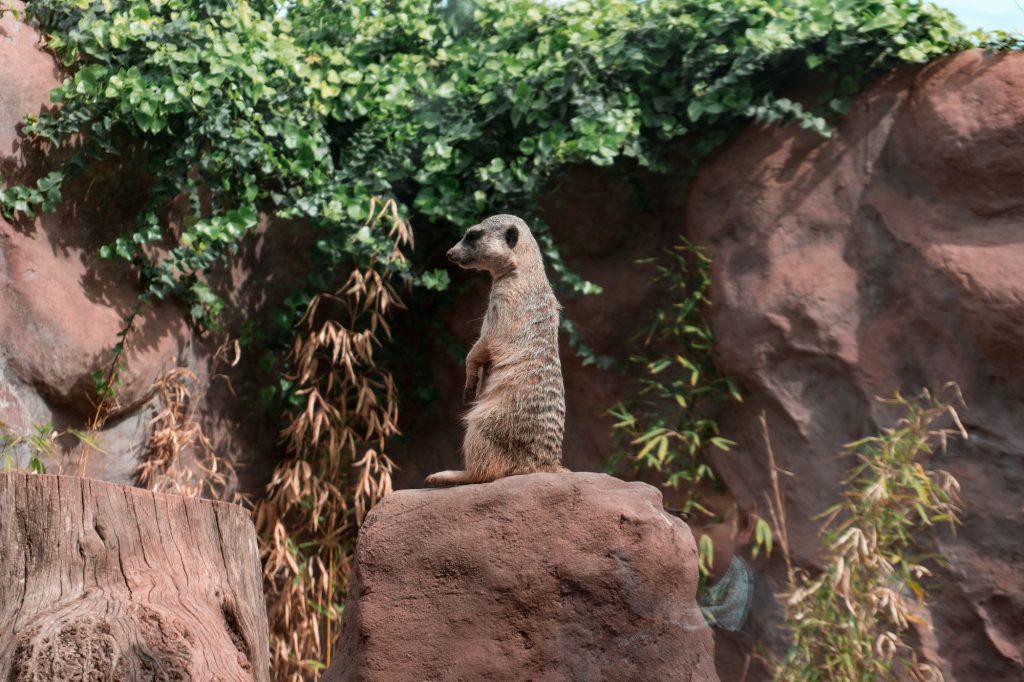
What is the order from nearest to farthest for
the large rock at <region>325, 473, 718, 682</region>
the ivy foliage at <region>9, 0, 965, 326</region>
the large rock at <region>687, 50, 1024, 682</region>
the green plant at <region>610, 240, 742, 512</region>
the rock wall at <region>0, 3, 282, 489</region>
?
the large rock at <region>325, 473, 718, 682</region> < the large rock at <region>687, 50, 1024, 682</region> < the rock wall at <region>0, 3, 282, 489</region> < the ivy foliage at <region>9, 0, 965, 326</region> < the green plant at <region>610, 240, 742, 512</region>

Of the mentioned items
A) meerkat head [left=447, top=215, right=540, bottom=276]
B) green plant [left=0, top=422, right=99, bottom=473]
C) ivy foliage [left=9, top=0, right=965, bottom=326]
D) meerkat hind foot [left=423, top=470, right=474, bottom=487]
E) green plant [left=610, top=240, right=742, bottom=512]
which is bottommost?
green plant [left=610, top=240, right=742, bottom=512]

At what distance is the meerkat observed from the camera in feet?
11.1

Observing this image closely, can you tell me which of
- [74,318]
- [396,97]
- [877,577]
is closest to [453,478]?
[877,577]

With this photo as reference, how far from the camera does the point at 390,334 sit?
559 cm

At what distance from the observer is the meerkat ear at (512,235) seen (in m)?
3.84

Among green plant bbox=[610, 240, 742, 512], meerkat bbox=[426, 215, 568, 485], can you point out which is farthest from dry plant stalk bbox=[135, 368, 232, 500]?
green plant bbox=[610, 240, 742, 512]

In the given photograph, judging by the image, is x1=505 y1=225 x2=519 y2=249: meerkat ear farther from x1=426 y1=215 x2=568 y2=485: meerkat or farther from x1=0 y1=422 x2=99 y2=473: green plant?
x1=0 y1=422 x2=99 y2=473: green plant

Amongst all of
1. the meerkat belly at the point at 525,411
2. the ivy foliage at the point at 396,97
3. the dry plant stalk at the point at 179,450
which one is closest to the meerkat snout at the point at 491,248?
the meerkat belly at the point at 525,411

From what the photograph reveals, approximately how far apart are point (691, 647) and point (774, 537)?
2.04 metres

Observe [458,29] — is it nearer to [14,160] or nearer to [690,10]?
[690,10]

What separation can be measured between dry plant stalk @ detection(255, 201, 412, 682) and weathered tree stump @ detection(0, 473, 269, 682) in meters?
2.40

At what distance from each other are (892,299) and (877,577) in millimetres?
1350

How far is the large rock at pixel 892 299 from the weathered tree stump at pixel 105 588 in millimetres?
2991

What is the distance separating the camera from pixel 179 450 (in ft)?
16.5
